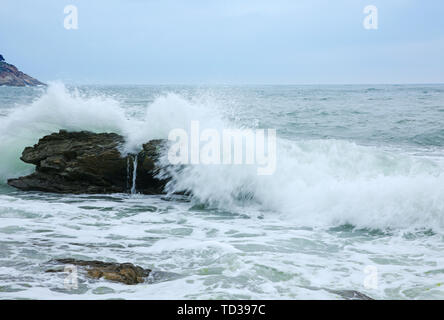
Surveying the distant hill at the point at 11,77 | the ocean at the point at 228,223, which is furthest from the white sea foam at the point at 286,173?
the distant hill at the point at 11,77

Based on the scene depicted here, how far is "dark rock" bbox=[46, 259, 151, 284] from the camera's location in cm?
411

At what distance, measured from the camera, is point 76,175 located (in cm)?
831

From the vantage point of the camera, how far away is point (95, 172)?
329 inches

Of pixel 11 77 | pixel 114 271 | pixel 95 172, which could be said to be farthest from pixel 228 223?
Answer: pixel 11 77

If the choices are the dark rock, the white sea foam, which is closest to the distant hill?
the white sea foam

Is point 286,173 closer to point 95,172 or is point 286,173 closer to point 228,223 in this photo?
point 228,223

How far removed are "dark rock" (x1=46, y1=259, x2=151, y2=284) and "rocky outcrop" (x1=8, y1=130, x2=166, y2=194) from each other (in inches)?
153

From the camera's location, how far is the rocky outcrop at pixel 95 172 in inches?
326

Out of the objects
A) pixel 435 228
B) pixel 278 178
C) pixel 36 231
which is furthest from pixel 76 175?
pixel 435 228

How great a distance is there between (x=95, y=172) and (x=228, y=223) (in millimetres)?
2988

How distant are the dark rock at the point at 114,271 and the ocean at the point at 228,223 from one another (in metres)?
0.09

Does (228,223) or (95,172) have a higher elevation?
(95,172)

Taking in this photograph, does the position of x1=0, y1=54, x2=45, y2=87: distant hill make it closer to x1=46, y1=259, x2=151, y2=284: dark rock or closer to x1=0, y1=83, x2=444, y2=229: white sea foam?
x1=0, y1=83, x2=444, y2=229: white sea foam

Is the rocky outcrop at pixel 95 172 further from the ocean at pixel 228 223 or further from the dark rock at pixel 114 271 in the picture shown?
the dark rock at pixel 114 271
